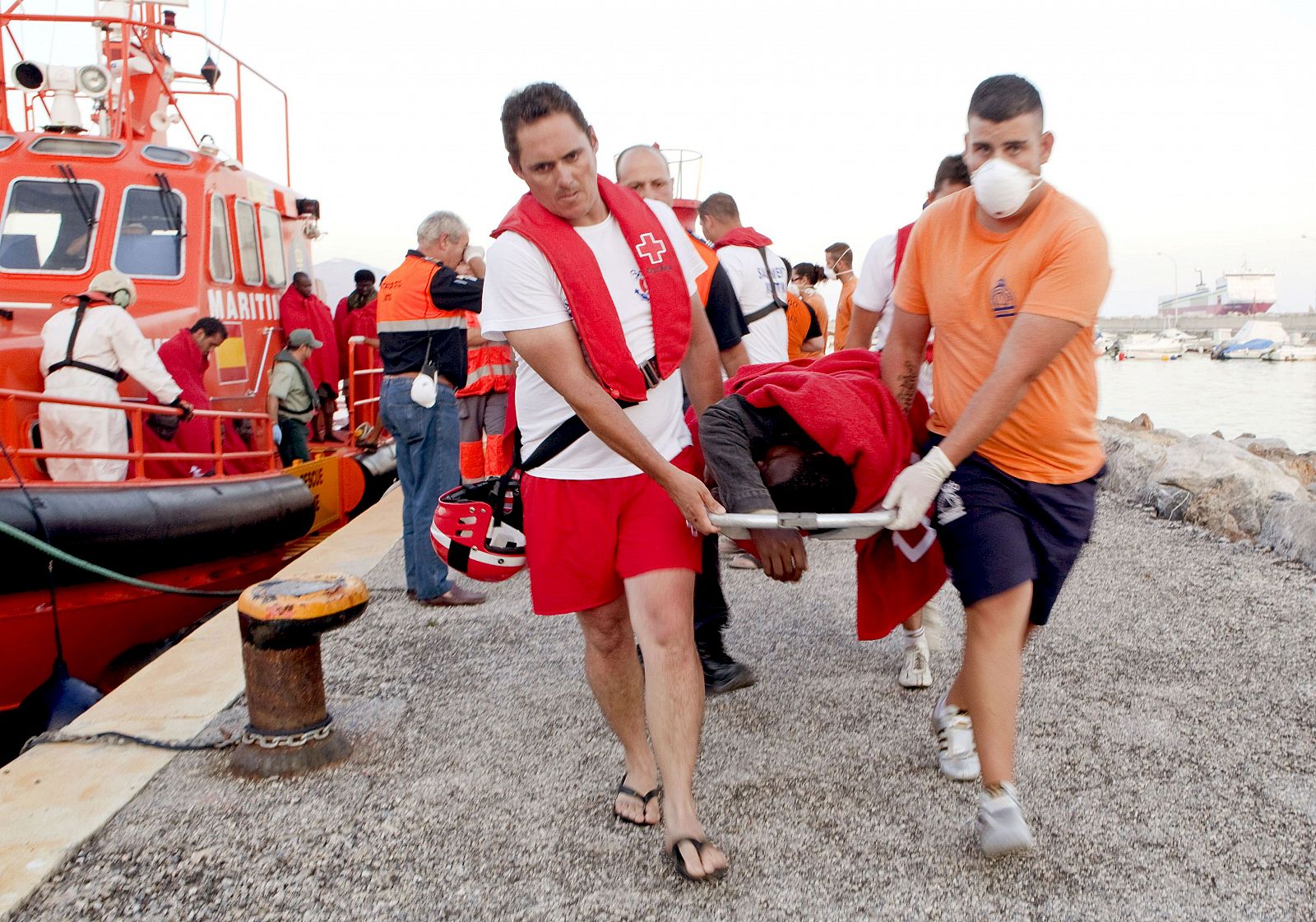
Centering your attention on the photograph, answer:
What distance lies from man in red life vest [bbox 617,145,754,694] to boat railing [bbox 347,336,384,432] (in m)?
4.75

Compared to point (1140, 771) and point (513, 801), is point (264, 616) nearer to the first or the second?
point (513, 801)

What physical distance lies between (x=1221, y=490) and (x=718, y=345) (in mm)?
4625

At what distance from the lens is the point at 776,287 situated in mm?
4305

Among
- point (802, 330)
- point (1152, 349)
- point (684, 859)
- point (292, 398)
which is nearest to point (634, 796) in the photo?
point (684, 859)

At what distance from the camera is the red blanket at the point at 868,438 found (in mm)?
2320

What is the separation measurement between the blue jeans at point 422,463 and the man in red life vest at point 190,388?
74.7 inches

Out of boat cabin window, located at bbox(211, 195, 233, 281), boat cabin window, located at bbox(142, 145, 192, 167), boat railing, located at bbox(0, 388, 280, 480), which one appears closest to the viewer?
boat railing, located at bbox(0, 388, 280, 480)

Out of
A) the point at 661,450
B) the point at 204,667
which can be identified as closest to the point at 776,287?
the point at 661,450

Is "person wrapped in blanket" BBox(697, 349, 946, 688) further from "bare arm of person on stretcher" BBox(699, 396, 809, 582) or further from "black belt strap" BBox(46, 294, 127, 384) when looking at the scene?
"black belt strap" BBox(46, 294, 127, 384)

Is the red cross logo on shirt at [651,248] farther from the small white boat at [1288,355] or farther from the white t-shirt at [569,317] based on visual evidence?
the small white boat at [1288,355]

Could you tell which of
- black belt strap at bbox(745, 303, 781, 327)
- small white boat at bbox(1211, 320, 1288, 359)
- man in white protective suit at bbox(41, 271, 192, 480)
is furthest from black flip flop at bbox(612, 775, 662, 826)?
small white boat at bbox(1211, 320, 1288, 359)

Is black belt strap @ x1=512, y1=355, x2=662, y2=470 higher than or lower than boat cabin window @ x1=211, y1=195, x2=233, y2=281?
lower

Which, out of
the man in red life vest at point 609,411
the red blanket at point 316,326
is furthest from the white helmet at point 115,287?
the man in red life vest at point 609,411

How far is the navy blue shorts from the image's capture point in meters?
2.40
